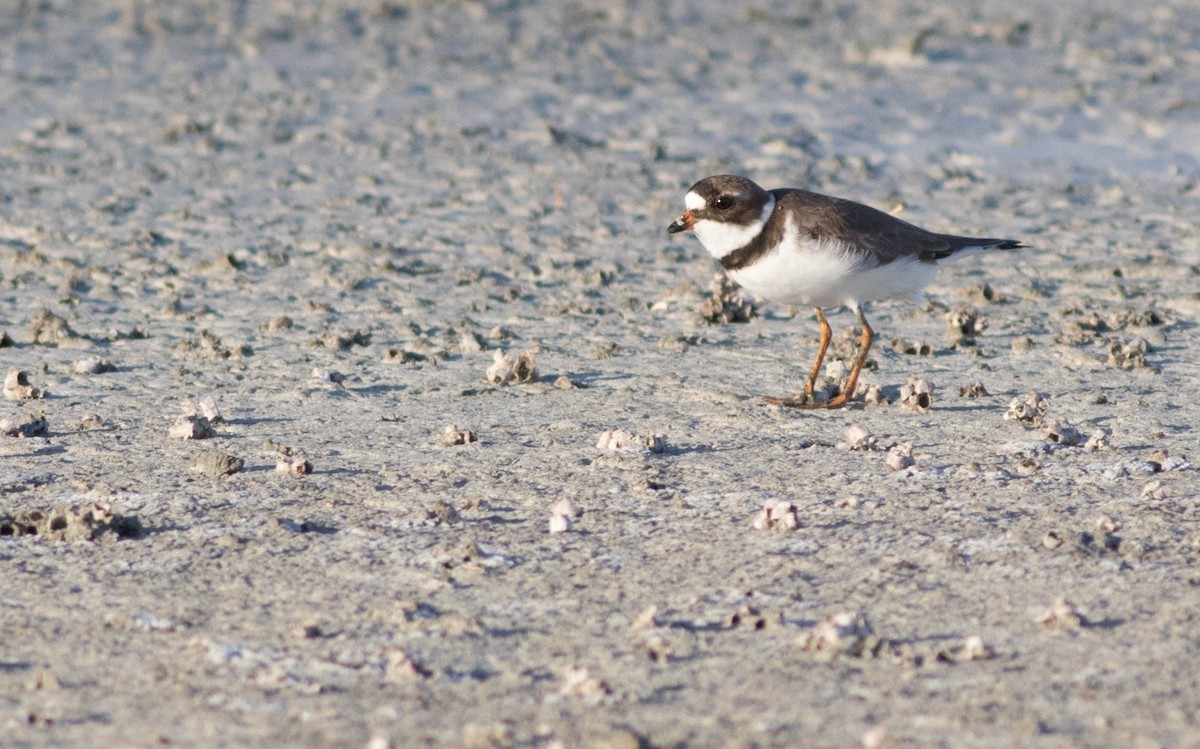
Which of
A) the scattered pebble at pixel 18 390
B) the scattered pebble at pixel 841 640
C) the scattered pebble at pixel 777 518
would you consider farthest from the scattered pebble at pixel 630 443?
the scattered pebble at pixel 18 390

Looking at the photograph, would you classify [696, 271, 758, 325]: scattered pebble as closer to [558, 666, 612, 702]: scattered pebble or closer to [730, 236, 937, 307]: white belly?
[730, 236, 937, 307]: white belly

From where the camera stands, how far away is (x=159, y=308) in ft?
26.3

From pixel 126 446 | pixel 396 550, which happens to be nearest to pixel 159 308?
pixel 126 446

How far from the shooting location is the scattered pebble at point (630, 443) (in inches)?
227

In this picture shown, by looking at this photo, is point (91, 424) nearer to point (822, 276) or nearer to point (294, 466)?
point (294, 466)

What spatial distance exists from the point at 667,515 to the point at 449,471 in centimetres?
90

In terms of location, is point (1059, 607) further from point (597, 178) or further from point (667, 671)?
point (597, 178)

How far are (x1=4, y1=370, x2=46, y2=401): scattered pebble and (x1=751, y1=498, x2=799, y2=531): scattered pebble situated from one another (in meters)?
3.24

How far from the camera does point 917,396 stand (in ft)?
20.9

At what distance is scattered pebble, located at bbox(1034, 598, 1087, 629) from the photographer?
421 centimetres

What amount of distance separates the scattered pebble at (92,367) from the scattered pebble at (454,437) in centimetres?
191

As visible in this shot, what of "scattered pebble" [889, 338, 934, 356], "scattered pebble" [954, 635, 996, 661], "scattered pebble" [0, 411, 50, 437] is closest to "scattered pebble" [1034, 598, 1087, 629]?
"scattered pebble" [954, 635, 996, 661]

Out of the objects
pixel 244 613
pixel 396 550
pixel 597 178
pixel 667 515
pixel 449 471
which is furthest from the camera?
pixel 597 178

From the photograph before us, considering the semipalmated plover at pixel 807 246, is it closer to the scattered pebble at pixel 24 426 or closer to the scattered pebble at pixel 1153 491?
the scattered pebble at pixel 1153 491
